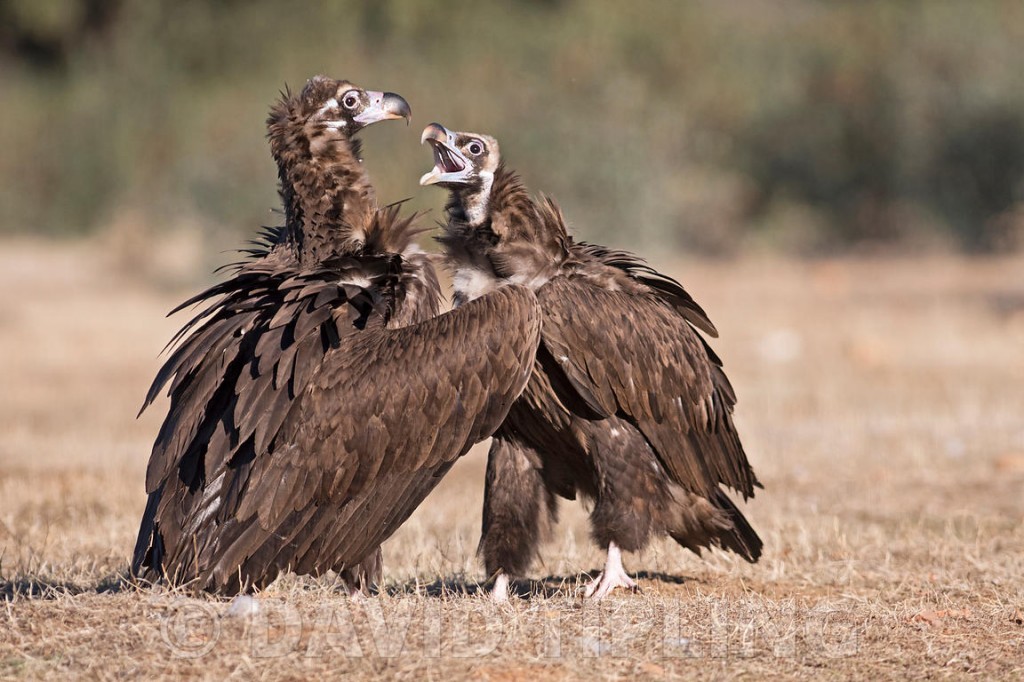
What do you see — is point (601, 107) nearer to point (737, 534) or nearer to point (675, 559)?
point (675, 559)

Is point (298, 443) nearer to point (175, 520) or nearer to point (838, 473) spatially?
point (175, 520)

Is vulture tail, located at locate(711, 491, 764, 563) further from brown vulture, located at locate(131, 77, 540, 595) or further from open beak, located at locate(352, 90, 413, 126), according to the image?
open beak, located at locate(352, 90, 413, 126)

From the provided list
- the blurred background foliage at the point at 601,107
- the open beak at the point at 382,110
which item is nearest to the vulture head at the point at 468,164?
the open beak at the point at 382,110

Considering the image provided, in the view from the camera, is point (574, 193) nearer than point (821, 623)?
No

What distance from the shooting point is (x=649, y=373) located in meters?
6.18

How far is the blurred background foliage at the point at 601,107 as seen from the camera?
25.6 m

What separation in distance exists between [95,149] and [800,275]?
60.5ft

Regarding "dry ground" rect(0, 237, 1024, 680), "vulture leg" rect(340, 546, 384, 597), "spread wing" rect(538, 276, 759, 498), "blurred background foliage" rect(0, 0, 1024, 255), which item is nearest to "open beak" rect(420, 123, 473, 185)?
"spread wing" rect(538, 276, 759, 498)

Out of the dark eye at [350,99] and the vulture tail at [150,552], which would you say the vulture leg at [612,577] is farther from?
the dark eye at [350,99]

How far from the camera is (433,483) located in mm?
5605

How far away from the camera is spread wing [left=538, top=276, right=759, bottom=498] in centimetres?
600

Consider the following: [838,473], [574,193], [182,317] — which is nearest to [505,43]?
[574,193]

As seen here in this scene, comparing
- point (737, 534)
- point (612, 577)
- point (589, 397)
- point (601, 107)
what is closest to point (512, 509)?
point (612, 577)

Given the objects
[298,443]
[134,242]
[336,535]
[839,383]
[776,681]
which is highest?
[134,242]
